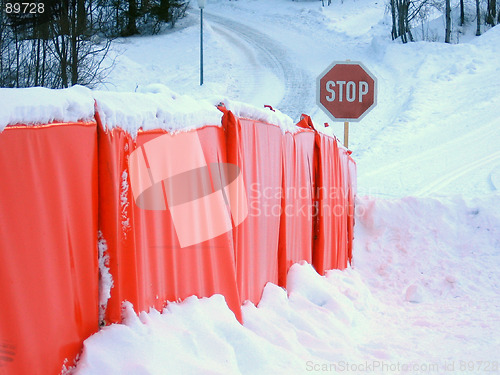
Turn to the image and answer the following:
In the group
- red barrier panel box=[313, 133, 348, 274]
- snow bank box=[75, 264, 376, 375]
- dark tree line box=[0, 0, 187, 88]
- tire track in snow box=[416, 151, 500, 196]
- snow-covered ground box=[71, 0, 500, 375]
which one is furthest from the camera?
dark tree line box=[0, 0, 187, 88]

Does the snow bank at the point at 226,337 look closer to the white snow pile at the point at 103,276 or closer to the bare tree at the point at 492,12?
the white snow pile at the point at 103,276

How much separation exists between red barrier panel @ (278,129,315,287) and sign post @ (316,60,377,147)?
4.72 meters

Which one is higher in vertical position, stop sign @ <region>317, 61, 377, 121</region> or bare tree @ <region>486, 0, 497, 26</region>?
bare tree @ <region>486, 0, 497, 26</region>

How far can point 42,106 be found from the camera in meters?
2.14

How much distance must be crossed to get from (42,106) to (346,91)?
899 cm

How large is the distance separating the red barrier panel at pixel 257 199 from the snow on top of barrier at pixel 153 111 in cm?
34

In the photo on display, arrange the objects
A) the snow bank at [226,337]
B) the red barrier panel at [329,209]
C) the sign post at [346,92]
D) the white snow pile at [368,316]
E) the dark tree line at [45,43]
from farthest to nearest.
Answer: the dark tree line at [45,43] < the sign post at [346,92] < the red barrier panel at [329,209] < the white snow pile at [368,316] < the snow bank at [226,337]

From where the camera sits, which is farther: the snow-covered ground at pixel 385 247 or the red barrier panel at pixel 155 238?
the snow-covered ground at pixel 385 247

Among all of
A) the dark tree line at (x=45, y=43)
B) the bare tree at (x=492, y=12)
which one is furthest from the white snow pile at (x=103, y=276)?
the bare tree at (x=492, y=12)

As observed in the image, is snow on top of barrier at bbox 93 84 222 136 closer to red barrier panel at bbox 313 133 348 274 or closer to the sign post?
red barrier panel at bbox 313 133 348 274

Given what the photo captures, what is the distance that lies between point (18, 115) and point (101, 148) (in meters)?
0.51

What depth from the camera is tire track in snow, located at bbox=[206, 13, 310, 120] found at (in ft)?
66.8

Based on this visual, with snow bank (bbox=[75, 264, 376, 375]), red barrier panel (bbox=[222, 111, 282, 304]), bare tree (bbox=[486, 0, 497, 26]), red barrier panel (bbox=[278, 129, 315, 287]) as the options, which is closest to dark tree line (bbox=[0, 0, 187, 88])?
red barrier panel (bbox=[278, 129, 315, 287])

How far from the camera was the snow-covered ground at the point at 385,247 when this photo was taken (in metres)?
3.10
